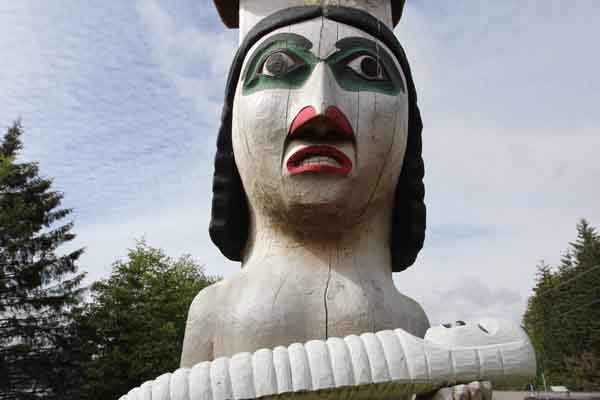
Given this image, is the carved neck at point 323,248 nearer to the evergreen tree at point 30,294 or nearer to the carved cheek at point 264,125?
the carved cheek at point 264,125

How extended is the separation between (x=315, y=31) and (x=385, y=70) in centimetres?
47

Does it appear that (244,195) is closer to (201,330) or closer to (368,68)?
(201,330)

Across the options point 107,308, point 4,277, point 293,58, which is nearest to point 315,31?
point 293,58

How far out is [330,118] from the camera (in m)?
2.47

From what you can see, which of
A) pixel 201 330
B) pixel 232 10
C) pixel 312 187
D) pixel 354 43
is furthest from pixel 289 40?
pixel 201 330

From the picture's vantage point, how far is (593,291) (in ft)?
89.8

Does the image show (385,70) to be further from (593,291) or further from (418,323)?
(593,291)

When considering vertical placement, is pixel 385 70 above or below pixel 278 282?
above

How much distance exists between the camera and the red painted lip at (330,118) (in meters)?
2.47

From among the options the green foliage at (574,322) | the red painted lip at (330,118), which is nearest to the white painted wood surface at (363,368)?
the red painted lip at (330,118)

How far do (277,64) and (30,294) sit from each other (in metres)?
13.6

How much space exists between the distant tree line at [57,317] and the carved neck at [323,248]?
12.3 m

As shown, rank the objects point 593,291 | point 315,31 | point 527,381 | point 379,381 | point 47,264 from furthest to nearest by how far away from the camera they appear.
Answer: point 593,291
point 47,264
point 315,31
point 527,381
point 379,381

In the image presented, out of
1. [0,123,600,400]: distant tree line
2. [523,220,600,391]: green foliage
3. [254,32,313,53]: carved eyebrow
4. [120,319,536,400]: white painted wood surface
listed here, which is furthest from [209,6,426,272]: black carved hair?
[523,220,600,391]: green foliage
